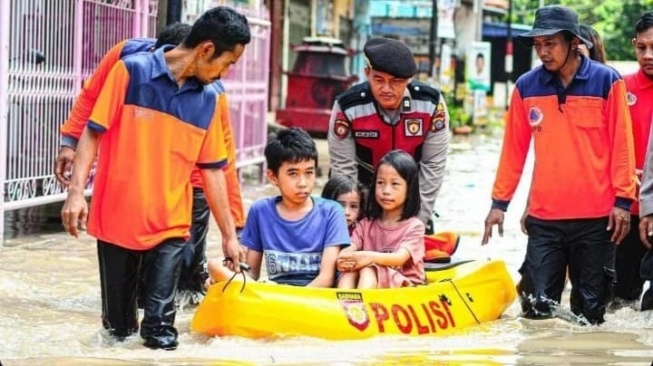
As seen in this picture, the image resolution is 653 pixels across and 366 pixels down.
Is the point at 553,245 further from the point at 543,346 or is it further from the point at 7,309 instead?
the point at 7,309

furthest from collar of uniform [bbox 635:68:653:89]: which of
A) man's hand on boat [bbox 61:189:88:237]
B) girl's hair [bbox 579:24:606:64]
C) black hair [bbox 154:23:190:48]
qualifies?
man's hand on boat [bbox 61:189:88:237]

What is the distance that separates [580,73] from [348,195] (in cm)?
137

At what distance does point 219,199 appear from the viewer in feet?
20.3

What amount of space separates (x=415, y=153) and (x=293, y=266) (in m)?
1.06

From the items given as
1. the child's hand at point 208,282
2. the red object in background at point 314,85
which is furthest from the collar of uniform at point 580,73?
the red object in background at point 314,85

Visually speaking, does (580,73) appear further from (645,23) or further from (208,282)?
(208,282)

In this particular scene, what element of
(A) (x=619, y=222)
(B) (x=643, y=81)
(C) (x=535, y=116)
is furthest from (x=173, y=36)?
(B) (x=643, y=81)

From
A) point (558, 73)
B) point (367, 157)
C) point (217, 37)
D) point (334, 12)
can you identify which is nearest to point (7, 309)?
point (367, 157)

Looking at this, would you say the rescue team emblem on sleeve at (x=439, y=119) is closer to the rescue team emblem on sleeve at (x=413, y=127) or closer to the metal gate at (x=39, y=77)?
the rescue team emblem on sleeve at (x=413, y=127)

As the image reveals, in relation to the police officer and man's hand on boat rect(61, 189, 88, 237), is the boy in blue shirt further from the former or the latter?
man's hand on boat rect(61, 189, 88, 237)

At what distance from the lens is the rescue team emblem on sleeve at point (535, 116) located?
7.19 metres

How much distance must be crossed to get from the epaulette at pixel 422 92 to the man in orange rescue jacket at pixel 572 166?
0.43 metres

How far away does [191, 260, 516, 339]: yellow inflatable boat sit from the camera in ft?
21.0

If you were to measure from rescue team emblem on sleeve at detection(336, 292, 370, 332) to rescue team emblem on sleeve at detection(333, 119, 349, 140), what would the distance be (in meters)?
1.13
